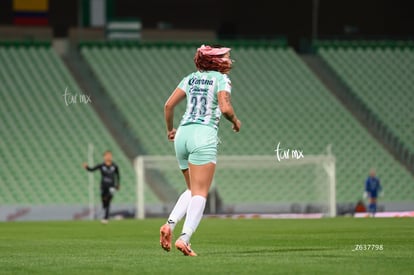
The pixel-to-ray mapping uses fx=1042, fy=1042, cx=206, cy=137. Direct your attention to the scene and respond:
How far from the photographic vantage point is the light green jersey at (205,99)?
10.5 m

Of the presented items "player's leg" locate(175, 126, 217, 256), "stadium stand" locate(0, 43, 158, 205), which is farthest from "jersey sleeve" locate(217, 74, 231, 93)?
"stadium stand" locate(0, 43, 158, 205)

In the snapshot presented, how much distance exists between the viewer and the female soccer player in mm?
10352

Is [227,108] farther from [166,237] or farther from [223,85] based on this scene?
[166,237]

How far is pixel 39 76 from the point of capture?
32.6 m

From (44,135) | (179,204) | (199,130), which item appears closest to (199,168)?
(199,130)

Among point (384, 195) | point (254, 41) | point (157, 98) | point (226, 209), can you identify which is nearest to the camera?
point (226, 209)

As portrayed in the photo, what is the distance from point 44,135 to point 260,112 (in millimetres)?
7023

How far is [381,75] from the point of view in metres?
35.3

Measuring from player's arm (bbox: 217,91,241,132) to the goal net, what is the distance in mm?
18132

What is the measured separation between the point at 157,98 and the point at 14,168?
19.2 feet

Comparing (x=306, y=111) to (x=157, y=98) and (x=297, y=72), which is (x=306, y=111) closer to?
(x=297, y=72)

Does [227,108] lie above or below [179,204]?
above

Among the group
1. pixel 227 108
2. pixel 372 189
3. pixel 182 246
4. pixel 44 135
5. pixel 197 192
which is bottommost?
pixel 372 189

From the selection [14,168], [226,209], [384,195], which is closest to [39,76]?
[14,168]
